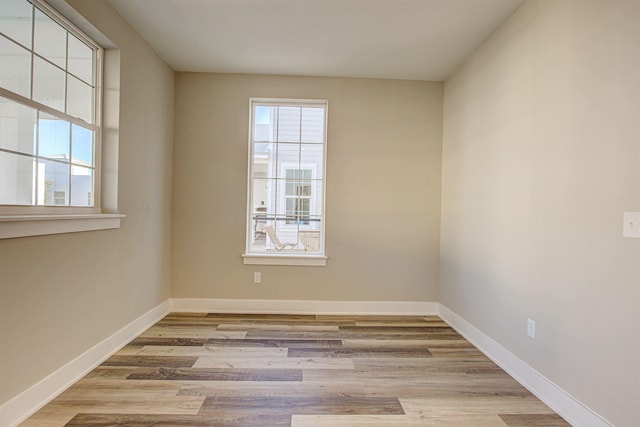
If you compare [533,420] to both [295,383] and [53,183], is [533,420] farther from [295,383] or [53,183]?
[53,183]

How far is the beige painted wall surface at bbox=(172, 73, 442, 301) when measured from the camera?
346 centimetres

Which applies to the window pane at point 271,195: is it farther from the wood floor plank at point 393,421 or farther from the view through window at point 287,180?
the wood floor plank at point 393,421

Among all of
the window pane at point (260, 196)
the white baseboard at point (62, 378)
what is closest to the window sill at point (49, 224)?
the white baseboard at point (62, 378)

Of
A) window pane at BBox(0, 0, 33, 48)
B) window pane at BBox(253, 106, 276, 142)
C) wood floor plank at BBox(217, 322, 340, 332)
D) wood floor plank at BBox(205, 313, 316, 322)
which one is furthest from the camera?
window pane at BBox(253, 106, 276, 142)

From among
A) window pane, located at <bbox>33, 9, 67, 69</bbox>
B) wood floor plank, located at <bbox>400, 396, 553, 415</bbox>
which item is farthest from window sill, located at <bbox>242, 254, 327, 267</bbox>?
window pane, located at <bbox>33, 9, 67, 69</bbox>

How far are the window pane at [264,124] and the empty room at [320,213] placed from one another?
0.02m

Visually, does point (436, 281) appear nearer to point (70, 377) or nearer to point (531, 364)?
point (531, 364)

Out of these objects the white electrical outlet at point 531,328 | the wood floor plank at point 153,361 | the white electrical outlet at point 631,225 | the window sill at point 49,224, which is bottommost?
the wood floor plank at point 153,361

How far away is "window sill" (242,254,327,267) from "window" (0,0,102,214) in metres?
1.51

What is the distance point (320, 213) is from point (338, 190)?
1.08 ft

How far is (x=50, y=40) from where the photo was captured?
1965 mm

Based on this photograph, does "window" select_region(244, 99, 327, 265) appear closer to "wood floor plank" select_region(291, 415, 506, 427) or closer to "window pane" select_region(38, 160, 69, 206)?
"window pane" select_region(38, 160, 69, 206)

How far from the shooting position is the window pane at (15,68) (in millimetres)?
1663

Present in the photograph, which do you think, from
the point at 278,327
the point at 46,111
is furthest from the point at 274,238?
the point at 46,111
